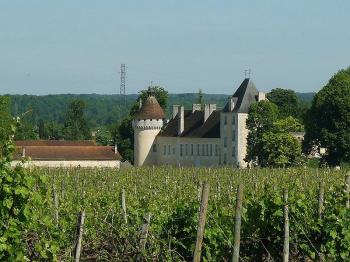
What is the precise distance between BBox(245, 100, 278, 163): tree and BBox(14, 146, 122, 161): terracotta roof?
10820 mm

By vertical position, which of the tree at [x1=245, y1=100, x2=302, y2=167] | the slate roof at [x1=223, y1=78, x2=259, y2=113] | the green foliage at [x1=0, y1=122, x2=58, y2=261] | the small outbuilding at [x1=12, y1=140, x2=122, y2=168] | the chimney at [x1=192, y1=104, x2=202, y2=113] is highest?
the slate roof at [x1=223, y1=78, x2=259, y2=113]

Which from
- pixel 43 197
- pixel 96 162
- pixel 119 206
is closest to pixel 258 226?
pixel 119 206

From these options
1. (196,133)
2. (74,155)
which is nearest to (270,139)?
(196,133)

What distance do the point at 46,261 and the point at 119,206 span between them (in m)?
5.76

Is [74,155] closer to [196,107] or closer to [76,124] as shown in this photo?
[196,107]

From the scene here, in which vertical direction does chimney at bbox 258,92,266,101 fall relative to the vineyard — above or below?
above

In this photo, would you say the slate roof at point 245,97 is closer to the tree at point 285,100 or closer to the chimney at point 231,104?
the chimney at point 231,104

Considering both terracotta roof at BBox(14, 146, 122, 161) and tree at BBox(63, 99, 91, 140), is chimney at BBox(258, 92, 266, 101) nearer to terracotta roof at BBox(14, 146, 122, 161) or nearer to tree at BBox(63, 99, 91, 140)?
terracotta roof at BBox(14, 146, 122, 161)

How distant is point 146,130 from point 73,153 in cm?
796

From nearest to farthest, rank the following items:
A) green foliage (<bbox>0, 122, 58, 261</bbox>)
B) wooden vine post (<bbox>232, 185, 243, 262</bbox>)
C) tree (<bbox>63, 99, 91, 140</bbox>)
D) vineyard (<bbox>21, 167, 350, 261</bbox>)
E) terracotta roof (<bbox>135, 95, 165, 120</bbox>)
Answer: green foliage (<bbox>0, 122, 58, 261</bbox>) → wooden vine post (<bbox>232, 185, 243, 262</bbox>) → vineyard (<bbox>21, 167, 350, 261</bbox>) → terracotta roof (<bbox>135, 95, 165, 120</bbox>) → tree (<bbox>63, 99, 91, 140</bbox>)

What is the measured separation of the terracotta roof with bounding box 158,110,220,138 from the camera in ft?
307

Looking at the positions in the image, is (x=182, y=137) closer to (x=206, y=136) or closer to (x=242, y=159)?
(x=206, y=136)

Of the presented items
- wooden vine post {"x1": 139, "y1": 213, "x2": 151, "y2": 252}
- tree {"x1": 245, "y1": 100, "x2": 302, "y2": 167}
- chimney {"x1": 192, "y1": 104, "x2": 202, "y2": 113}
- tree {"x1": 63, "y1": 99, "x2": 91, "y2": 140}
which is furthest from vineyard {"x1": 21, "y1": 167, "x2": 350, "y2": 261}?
tree {"x1": 63, "y1": 99, "x2": 91, "y2": 140}

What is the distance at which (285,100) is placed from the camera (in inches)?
3954
